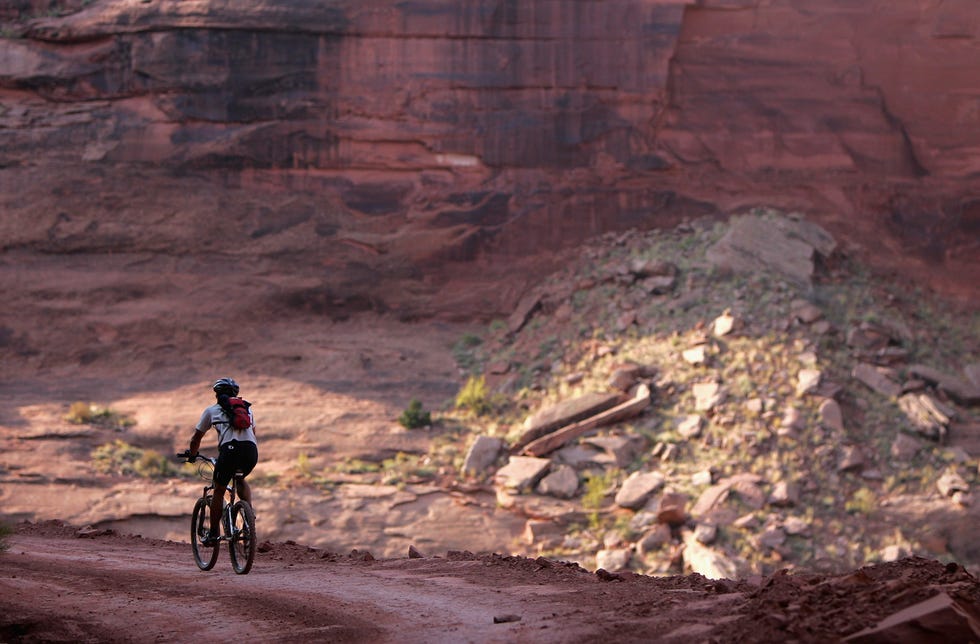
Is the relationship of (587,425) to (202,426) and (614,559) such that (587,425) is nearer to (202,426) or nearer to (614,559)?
(614,559)

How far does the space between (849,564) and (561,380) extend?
6.99m

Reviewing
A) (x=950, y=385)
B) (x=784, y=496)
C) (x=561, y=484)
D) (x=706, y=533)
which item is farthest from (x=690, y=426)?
(x=950, y=385)

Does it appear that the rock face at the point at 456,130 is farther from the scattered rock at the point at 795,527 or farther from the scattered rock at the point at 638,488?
the scattered rock at the point at 795,527

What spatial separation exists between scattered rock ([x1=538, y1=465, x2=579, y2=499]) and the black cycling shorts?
9.84 metres

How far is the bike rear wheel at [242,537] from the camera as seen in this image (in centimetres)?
864

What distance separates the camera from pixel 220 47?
992 inches

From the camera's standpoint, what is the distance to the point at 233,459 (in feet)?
28.3

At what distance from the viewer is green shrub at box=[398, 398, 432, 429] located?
20.7m

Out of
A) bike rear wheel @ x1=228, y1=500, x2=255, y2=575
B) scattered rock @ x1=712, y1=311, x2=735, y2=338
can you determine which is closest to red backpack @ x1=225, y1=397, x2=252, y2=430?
bike rear wheel @ x1=228, y1=500, x2=255, y2=575

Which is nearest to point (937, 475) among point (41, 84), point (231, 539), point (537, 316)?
point (537, 316)

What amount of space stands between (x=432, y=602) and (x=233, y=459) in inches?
83.0

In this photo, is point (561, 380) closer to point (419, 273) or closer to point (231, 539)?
point (419, 273)

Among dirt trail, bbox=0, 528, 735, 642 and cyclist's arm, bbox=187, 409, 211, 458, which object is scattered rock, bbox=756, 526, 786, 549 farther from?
cyclist's arm, bbox=187, 409, 211, 458

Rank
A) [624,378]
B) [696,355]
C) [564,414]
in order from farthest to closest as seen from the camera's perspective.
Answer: [696,355], [624,378], [564,414]
